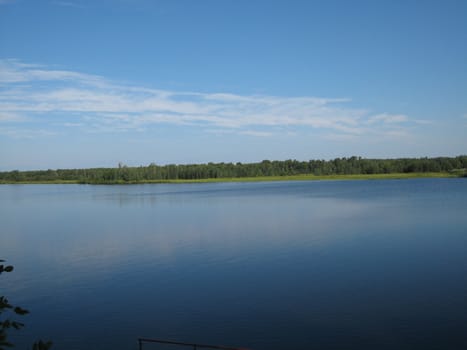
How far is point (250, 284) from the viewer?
16734 mm

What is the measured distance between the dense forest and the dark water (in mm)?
108439

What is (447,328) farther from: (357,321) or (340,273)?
(340,273)

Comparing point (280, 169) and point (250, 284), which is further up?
point (280, 169)

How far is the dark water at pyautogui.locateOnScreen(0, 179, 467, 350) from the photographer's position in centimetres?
1202

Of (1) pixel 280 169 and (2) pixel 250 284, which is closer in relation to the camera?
(2) pixel 250 284

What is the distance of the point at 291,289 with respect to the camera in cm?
1579

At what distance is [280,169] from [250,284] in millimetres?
144295

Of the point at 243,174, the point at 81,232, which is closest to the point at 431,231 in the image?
the point at 81,232

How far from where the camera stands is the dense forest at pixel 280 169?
13150cm

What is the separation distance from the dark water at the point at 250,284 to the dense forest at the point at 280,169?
108 m

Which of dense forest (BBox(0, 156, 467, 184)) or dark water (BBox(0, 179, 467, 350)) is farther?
dense forest (BBox(0, 156, 467, 184))

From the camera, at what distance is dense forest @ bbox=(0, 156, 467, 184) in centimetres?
13150

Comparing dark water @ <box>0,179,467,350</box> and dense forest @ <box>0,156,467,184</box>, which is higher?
dense forest @ <box>0,156,467,184</box>

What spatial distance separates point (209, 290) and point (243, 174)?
13664 cm
